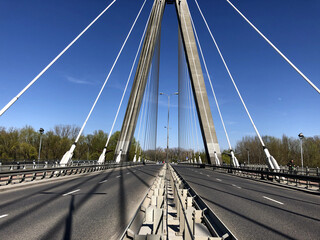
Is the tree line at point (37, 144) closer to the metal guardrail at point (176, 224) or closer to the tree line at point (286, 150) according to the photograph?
the metal guardrail at point (176, 224)

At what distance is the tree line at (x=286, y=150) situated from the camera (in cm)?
6481

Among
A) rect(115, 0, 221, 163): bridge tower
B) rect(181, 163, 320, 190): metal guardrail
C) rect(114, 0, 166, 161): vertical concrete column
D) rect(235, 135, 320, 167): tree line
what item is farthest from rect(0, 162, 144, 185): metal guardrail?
rect(235, 135, 320, 167): tree line

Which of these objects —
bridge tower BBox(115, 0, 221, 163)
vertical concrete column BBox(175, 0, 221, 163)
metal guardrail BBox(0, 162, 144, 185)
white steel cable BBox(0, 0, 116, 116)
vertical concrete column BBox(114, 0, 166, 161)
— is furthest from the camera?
vertical concrete column BBox(114, 0, 166, 161)

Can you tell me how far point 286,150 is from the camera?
73812 mm

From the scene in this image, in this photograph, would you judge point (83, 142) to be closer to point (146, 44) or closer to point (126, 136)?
point (126, 136)

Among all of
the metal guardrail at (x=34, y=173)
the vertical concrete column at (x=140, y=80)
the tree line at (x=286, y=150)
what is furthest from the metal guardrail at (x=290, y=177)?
the tree line at (x=286, y=150)

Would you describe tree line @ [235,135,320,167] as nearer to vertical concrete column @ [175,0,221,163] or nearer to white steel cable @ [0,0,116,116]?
vertical concrete column @ [175,0,221,163]

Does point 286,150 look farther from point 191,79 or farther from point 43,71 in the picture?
point 43,71

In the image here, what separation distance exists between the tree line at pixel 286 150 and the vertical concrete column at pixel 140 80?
1304 inches

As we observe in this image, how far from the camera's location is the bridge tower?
33.2 m

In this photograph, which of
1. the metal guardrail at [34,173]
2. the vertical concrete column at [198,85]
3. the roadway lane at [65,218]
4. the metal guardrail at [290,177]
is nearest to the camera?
the roadway lane at [65,218]

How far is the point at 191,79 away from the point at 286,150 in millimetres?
55735

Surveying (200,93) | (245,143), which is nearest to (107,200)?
(200,93)

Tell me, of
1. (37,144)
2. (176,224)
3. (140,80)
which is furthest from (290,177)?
(37,144)
